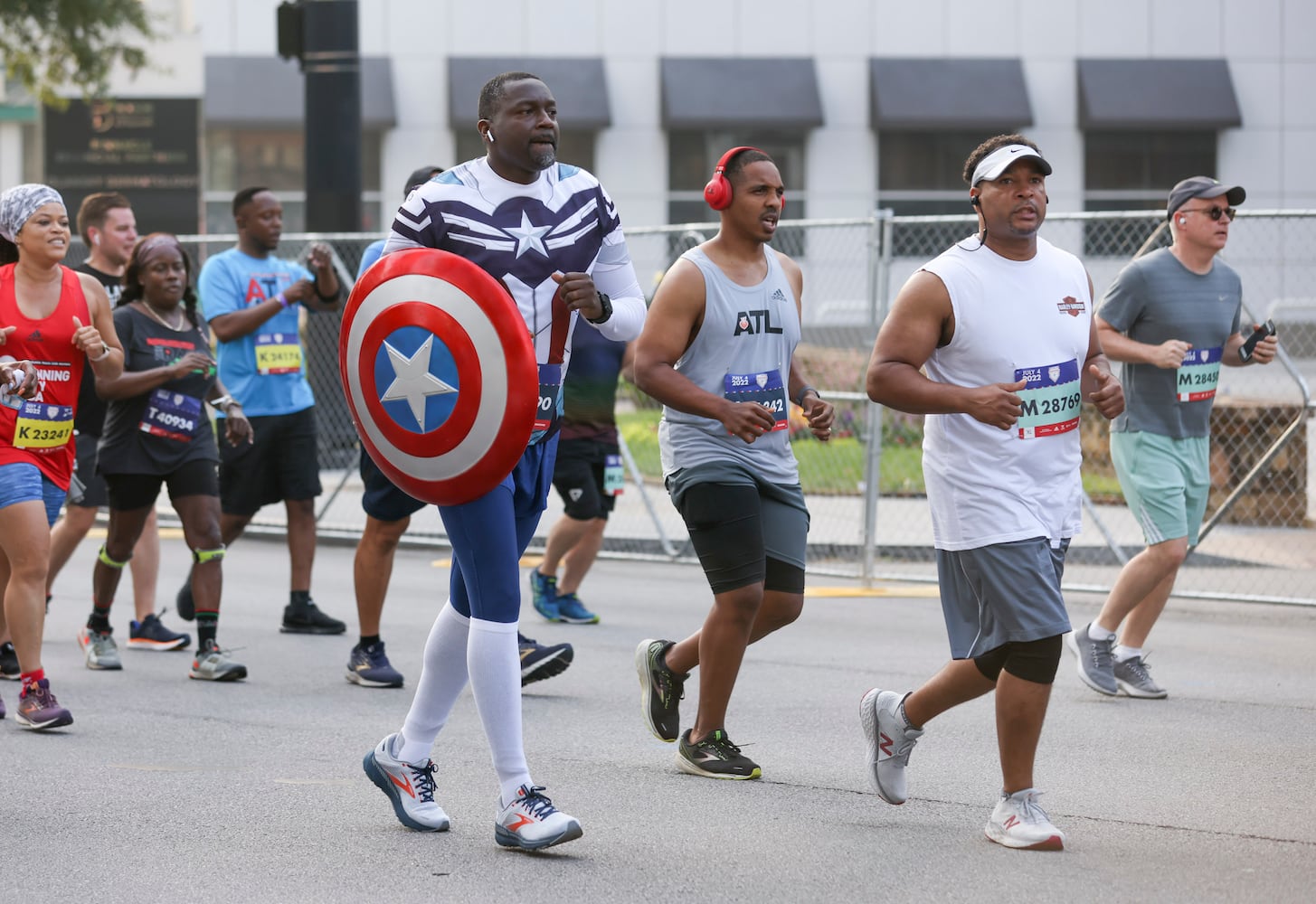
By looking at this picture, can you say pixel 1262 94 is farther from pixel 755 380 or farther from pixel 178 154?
pixel 755 380

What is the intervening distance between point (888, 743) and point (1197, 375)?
9.29 feet

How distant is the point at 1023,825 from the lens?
486 cm

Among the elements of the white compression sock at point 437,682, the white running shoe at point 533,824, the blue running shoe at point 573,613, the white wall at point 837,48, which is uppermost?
the white wall at point 837,48

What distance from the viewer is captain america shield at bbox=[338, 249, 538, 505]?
459cm

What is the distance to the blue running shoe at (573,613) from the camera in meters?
9.34

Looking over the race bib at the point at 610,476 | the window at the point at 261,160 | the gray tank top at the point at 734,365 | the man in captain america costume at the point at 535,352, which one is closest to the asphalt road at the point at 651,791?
the man in captain america costume at the point at 535,352

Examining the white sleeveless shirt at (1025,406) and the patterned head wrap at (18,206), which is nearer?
the white sleeveless shirt at (1025,406)

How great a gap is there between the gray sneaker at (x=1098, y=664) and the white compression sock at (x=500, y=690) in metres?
3.31

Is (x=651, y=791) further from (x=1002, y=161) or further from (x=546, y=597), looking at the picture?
(x=546, y=597)

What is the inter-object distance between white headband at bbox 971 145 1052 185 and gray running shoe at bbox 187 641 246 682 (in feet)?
13.3

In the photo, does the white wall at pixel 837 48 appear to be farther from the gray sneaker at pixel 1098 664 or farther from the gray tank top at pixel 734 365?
the gray tank top at pixel 734 365

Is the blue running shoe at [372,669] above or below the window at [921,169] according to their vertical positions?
below

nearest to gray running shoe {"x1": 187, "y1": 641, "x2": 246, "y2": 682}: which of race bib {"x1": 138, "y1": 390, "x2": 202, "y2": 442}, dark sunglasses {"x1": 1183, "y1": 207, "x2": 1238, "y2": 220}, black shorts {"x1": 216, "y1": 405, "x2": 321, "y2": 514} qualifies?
race bib {"x1": 138, "y1": 390, "x2": 202, "y2": 442}

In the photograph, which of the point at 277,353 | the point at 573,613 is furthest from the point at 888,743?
the point at 277,353
